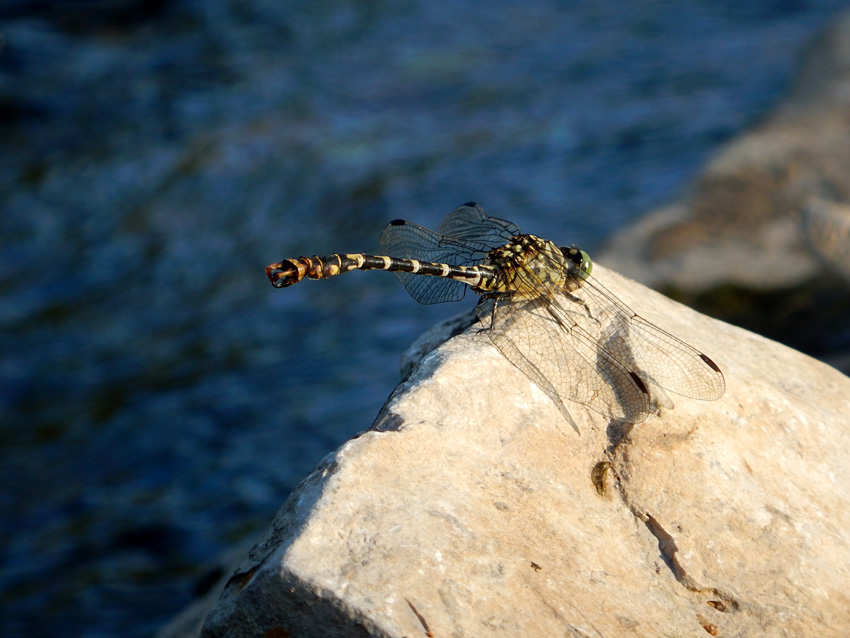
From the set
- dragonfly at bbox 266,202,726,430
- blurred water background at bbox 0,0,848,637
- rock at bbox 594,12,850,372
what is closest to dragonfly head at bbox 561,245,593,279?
dragonfly at bbox 266,202,726,430

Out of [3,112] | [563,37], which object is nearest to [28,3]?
[3,112]

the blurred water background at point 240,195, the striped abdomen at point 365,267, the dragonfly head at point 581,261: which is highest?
the dragonfly head at point 581,261

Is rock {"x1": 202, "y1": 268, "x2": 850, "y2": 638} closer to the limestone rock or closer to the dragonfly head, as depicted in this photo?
the dragonfly head

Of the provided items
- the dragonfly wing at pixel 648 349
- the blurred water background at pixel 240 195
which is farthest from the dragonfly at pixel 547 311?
the blurred water background at pixel 240 195

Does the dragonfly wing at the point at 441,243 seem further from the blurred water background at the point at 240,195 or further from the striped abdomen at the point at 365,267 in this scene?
the blurred water background at the point at 240,195

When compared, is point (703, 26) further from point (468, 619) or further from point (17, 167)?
point (468, 619)

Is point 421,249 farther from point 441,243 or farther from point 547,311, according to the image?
point 547,311

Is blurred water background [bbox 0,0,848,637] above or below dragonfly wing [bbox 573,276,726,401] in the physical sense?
below
